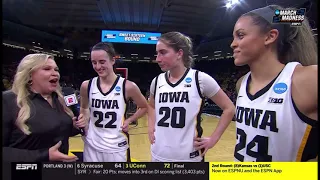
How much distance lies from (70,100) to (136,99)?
30 centimetres

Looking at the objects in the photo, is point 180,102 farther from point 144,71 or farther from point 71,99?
point 71,99

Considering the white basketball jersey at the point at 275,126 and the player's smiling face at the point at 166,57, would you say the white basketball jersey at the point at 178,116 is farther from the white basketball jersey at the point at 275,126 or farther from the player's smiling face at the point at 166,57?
the white basketball jersey at the point at 275,126

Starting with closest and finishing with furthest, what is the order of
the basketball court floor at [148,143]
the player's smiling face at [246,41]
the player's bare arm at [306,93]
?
the player's bare arm at [306,93]
the player's smiling face at [246,41]
the basketball court floor at [148,143]

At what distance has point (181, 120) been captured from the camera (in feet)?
4.37

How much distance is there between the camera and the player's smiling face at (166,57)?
1.36 metres

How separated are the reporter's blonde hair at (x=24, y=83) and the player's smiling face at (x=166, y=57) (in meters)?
0.49

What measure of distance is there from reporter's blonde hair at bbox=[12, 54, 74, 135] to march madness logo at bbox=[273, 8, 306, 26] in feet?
3.25

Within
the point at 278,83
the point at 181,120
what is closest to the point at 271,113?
the point at 278,83

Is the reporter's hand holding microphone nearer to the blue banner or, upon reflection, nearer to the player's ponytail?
the blue banner

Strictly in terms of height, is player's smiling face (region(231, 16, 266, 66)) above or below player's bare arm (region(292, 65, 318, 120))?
above

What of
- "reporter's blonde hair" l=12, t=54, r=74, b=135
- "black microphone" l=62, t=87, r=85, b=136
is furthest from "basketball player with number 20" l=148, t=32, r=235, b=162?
"reporter's blonde hair" l=12, t=54, r=74, b=135

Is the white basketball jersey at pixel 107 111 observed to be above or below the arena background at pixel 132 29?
below

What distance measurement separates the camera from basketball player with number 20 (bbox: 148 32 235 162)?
4.37 feet

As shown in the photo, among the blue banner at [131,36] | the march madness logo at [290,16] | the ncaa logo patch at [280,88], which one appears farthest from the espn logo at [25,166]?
the march madness logo at [290,16]
